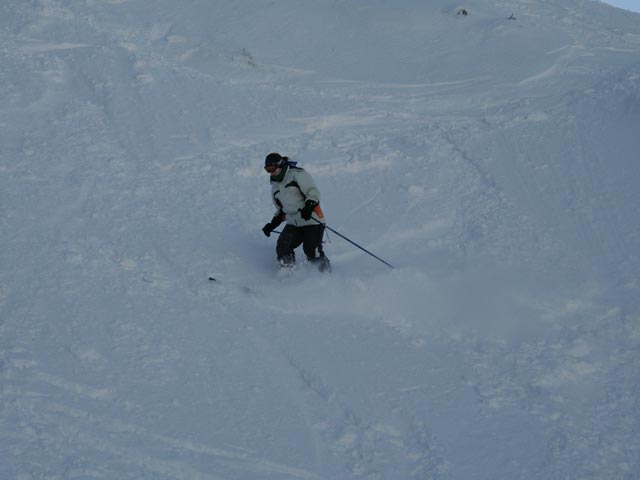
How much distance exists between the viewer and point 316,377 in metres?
6.23

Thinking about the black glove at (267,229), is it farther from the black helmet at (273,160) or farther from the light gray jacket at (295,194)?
the black helmet at (273,160)

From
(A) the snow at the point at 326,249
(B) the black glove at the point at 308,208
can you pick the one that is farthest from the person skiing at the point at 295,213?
(A) the snow at the point at 326,249

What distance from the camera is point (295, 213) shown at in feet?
25.7

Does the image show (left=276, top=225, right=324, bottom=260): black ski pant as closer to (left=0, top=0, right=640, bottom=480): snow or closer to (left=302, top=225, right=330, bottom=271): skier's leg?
(left=302, top=225, right=330, bottom=271): skier's leg

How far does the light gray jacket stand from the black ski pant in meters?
0.06

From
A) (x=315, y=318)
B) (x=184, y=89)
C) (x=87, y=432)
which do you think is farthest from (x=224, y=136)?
(x=87, y=432)

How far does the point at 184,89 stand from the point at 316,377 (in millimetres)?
7088

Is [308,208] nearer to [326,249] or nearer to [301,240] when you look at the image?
[301,240]

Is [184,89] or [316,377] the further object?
[184,89]

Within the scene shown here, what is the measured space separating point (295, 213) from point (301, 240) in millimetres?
322

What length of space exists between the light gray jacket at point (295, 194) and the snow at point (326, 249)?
64cm

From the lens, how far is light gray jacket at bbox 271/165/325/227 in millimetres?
7582

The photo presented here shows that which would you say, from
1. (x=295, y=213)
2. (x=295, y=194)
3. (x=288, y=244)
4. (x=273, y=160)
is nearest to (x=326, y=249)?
(x=288, y=244)

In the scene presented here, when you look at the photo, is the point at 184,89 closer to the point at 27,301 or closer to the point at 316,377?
the point at 27,301
